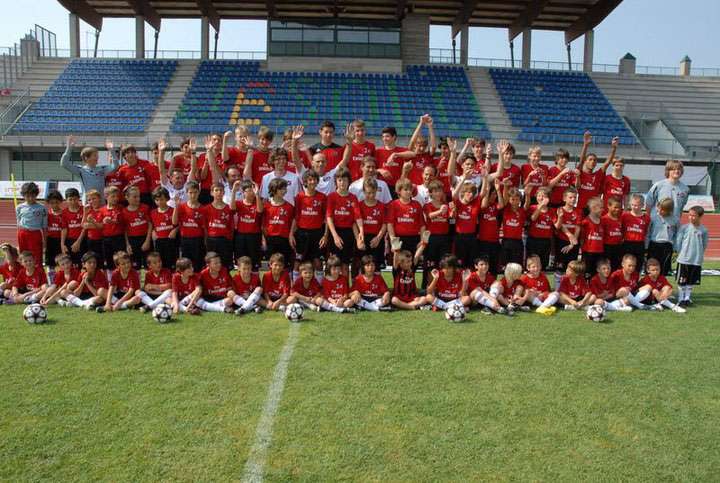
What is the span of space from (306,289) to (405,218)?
1590 mm

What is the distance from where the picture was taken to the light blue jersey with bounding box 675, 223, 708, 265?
7.53 meters

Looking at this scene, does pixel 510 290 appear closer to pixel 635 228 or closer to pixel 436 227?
pixel 436 227

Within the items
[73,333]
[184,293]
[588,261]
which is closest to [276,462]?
[73,333]

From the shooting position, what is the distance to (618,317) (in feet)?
22.6

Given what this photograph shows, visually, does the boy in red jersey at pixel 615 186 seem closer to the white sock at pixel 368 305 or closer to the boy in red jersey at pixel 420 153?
the boy in red jersey at pixel 420 153

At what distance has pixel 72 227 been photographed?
7.79 meters

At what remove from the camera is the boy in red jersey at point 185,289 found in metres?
6.81

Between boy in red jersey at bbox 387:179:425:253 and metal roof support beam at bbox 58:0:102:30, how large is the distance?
90.6 ft

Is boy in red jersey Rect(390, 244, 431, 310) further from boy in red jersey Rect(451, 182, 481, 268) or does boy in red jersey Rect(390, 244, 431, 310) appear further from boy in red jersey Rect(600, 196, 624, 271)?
boy in red jersey Rect(600, 196, 624, 271)

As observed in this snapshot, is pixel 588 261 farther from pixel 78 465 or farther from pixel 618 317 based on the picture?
pixel 78 465

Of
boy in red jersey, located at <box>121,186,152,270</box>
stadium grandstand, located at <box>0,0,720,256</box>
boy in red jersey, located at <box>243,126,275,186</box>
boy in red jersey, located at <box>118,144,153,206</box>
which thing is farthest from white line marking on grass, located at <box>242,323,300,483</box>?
stadium grandstand, located at <box>0,0,720,256</box>

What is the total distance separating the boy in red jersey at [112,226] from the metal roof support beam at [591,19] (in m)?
27.0

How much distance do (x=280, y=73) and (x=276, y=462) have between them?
1095 inches

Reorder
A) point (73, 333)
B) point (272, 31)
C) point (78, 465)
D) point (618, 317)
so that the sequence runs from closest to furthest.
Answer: point (78, 465) < point (73, 333) < point (618, 317) < point (272, 31)
